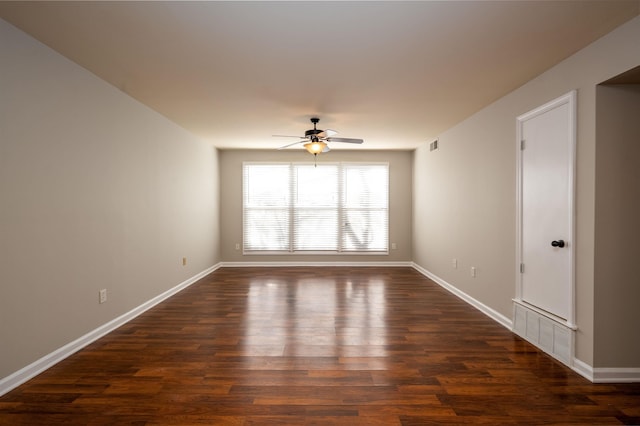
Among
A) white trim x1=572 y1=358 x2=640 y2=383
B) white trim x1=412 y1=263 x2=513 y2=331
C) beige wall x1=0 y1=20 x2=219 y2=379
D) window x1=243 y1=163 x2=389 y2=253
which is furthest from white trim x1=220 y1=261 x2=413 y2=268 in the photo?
white trim x1=572 y1=358 x2=640 y2=383

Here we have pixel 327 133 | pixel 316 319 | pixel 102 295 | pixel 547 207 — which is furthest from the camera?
pixel 327 133

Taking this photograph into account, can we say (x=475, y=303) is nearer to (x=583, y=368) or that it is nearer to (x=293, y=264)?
(x=583, y=368)

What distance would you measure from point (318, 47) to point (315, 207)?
205 inches

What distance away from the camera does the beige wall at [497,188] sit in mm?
2711

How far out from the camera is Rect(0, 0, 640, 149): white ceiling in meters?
2.27

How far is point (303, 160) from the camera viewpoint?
7844mm

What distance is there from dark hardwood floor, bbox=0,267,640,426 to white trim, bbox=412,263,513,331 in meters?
0.11

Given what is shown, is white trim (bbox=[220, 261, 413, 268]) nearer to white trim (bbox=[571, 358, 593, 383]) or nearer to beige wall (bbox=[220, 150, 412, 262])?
beige wall (bbox=[220, 150, 412, 262])

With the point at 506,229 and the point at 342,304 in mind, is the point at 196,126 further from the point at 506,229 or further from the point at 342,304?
the point at 506,229

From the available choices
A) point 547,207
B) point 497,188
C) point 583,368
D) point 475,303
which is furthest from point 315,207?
point 583,368

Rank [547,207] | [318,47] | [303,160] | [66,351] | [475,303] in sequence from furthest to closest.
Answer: [303,160], [475,303], [547,207], [66,351], [318,47]

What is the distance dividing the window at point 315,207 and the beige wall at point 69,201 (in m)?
2.91

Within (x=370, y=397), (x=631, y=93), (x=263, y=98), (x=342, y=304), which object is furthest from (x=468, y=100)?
(x=370, y=397)

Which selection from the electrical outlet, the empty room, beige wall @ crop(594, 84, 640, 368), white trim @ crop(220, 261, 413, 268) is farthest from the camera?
white trim @ crop(220, 261, 413, 268)
